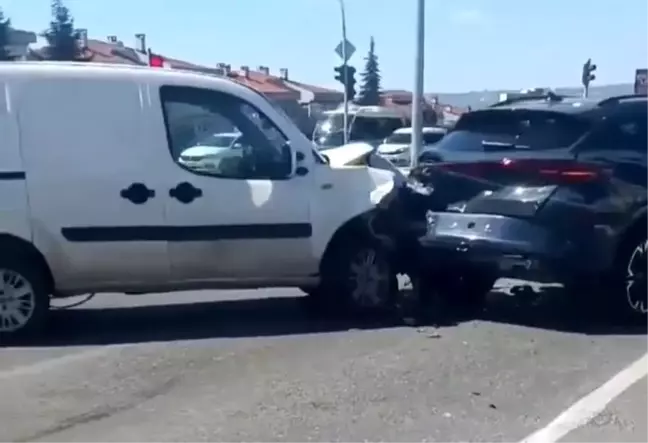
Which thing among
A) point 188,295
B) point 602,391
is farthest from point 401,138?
point 602,391

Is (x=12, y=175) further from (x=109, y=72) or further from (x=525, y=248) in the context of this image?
(x=525, y=248)

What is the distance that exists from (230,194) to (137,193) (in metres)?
0.67

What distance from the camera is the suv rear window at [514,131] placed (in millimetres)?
8797

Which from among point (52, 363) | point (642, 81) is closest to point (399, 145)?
point (642, 81)

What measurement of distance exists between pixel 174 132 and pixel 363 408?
9.22 feet

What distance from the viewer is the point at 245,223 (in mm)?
8430

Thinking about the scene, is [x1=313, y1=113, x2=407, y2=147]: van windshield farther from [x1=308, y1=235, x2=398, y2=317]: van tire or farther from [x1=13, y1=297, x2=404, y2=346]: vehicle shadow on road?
[x1=308, y1=235, x2=398, y2=317]: van tire

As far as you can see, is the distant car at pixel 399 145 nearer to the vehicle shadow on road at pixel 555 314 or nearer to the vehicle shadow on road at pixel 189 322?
the vehicle shadow on road at pixel 555 314

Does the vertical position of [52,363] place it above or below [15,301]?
below

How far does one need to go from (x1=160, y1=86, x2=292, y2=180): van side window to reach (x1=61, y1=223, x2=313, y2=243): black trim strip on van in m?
0.38

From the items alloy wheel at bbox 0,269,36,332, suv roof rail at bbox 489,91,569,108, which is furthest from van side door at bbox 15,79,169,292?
suv roof rail at bbox 489,91,569,108

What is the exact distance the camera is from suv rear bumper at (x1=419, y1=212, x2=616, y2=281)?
27.8 feet

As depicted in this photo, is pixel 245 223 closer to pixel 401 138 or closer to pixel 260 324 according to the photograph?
pixel 260 324

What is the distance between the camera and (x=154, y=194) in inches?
323
